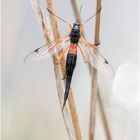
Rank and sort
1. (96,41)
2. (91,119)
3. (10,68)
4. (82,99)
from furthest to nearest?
(82,99) < (10,68) < (91,119) < (96,41)

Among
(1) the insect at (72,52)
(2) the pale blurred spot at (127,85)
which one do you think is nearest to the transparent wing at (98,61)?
(1) the insect at (72,52)

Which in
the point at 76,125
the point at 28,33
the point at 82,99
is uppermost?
the point at 28,33

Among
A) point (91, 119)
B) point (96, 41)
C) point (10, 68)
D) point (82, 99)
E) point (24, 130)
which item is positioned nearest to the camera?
point (96, 41)


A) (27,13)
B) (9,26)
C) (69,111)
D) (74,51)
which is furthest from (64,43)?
(9,26)

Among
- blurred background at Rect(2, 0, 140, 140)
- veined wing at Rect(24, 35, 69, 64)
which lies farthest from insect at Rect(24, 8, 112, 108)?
blurred background at Rect(2, 0, 140, 140)

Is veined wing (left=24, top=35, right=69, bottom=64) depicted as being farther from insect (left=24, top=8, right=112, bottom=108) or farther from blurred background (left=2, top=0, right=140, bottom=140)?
blurred background (left=2, top=0, right=140, bottom=140)

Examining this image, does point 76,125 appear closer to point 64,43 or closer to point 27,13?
point 64,43
